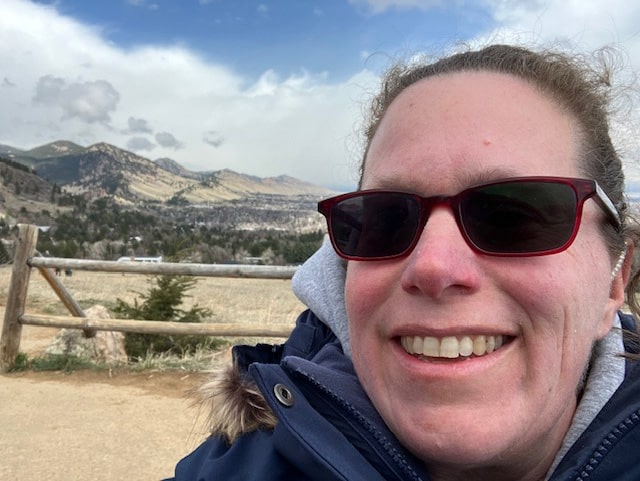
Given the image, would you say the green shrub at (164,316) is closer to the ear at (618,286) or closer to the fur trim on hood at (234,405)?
the fur trim on hood at (234,405)

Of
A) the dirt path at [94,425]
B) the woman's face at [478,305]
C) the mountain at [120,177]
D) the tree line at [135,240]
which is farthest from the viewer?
the mountain at [120,177]

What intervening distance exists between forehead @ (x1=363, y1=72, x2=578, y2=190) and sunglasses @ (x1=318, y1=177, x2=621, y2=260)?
0.03m

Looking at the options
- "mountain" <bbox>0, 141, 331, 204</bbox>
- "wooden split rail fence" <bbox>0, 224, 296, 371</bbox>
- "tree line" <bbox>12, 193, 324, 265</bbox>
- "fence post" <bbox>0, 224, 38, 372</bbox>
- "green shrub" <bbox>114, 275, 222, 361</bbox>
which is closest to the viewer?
"wooden split rail fence" <bbox>0, 224, 296, 371</bbox>

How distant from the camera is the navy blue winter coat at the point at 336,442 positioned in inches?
36.6

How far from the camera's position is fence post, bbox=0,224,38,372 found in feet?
15.7

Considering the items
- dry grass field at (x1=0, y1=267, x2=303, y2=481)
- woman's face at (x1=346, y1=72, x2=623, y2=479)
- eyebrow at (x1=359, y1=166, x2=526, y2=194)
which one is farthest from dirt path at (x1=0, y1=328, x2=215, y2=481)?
eyebrow at (x1=359, y1=166, x2=526, y2=194)

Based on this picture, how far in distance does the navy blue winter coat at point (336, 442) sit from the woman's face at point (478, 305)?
0.17 feet

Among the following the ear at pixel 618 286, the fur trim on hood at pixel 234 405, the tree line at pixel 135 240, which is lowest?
the tree line at pixel 135 240

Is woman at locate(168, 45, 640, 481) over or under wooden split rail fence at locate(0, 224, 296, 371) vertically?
over

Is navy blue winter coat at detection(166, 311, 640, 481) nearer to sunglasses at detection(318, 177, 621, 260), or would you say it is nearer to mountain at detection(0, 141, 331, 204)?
sunglasses at detection(318, 177, 621, 260)

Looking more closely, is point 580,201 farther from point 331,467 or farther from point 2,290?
point 2,290

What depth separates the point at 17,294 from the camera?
4926 millimetres

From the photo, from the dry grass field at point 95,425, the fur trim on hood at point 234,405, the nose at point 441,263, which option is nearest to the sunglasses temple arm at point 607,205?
the nose at point 441,263

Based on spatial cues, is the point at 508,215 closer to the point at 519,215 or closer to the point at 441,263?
the point at 519,215
